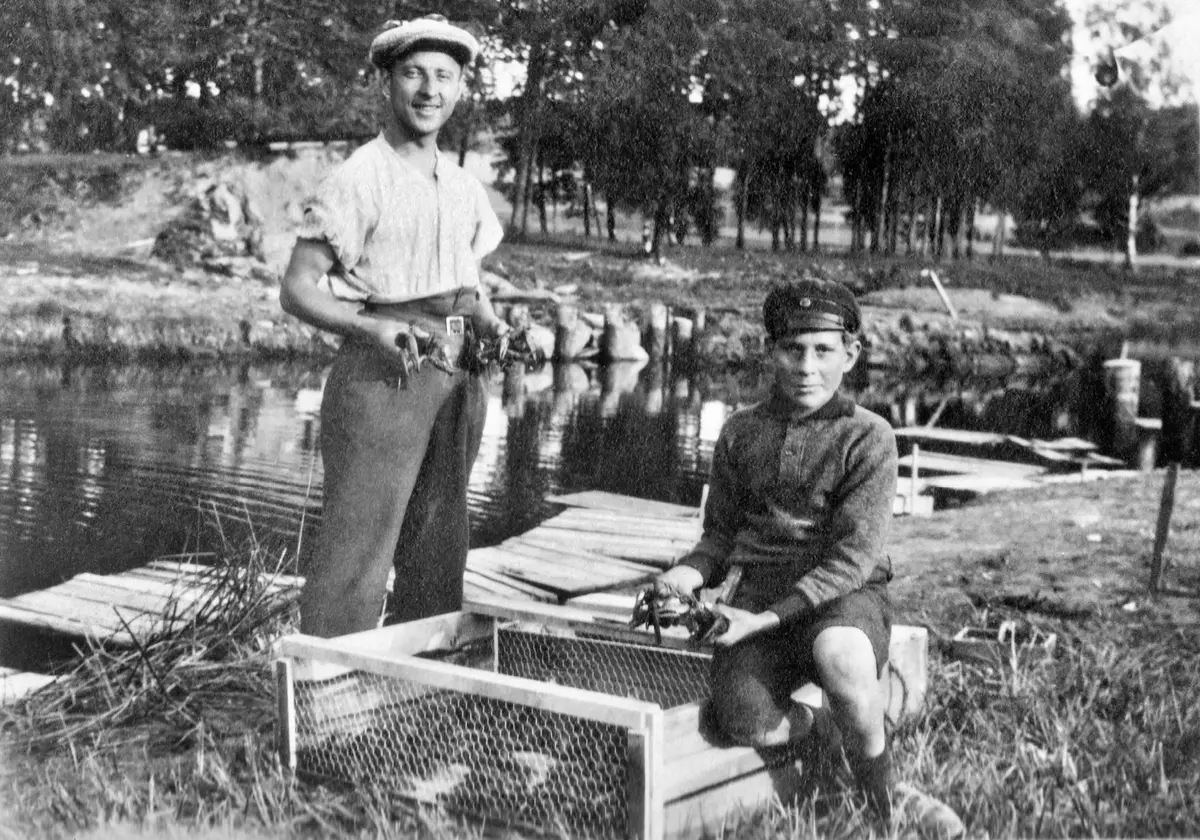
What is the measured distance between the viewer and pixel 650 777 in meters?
2.34

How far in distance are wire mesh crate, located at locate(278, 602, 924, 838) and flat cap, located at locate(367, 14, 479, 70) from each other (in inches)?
50.2

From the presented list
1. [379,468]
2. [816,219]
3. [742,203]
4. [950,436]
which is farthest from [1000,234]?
[379,468]

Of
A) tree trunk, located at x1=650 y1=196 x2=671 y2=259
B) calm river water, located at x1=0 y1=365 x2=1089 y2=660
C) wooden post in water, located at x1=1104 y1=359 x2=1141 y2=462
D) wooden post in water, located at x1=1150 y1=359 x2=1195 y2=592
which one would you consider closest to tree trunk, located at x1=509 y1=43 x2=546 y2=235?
tree trunk, located at x1=650 y1=196 x2=671 y2=259

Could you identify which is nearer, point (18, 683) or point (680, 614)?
point (680, 614)

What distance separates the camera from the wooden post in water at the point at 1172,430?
12.8 feet

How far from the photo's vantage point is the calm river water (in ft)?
16.9

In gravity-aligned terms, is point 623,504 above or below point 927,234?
below

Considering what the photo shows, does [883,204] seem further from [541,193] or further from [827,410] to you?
[827,410]

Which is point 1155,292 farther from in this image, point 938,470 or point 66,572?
point 66,572

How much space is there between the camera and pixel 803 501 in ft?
9.29

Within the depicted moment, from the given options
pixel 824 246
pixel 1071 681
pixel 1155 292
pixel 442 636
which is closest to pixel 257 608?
pixel 442 636

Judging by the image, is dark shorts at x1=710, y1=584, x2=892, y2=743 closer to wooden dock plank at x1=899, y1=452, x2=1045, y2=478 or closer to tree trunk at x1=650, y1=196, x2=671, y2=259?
tree trunk at x1=650, y1=196, x2=671, y2=259

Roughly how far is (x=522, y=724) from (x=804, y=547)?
700 millimetres

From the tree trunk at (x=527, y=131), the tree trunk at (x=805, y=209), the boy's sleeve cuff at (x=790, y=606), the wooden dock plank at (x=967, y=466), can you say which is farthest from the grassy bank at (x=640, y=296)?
the boy's sleeve cuff at (x=790, y=606)
